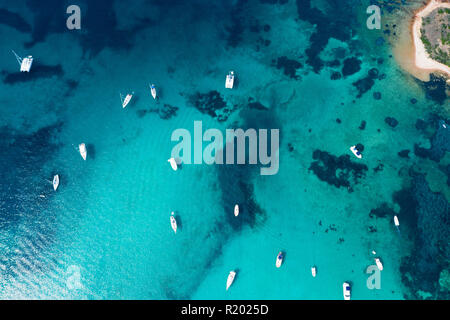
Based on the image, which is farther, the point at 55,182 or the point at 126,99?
the point at 126,99

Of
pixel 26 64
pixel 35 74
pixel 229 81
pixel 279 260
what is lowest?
pixel 279 260

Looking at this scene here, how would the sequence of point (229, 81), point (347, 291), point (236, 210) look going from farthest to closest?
point (229, 81)
point (236, 210)
point (347, 291)

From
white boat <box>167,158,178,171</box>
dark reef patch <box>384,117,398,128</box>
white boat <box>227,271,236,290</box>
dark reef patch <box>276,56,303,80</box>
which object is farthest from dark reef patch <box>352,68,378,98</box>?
white boat <box>227,271,236,290</box>

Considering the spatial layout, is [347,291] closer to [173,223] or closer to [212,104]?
[173,223]

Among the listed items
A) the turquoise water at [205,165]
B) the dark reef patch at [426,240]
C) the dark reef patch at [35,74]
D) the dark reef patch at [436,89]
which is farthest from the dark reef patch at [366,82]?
the dark reef patch at [35,74]

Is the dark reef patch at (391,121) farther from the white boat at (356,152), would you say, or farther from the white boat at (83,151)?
the white boat at (83,151)

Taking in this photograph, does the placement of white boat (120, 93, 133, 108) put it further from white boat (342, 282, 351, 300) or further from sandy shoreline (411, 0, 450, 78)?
sandy shoreline (411, 0, 450, 78)

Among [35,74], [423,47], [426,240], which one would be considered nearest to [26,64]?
[35,74]

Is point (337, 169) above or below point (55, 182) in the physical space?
above
